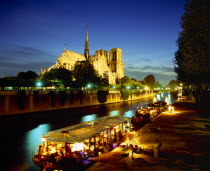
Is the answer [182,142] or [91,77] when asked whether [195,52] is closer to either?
[182,142]

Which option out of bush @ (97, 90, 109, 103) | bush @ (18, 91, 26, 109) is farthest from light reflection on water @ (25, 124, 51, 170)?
bush @ (97, 90, 109, 103)

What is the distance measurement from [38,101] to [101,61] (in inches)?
3611

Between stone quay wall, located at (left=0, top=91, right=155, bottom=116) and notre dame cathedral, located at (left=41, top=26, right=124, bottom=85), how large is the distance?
146ft

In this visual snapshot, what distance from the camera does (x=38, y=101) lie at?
4312 centimetres

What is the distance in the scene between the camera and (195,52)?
2427cm

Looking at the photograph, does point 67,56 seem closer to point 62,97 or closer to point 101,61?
point 101,61

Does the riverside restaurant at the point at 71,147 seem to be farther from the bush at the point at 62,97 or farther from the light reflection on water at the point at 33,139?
the bush at the point at 62,97

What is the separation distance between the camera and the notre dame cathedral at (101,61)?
112 m

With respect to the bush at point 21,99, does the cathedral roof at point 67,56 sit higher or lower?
higher

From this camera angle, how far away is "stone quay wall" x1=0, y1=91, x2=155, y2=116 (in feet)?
120

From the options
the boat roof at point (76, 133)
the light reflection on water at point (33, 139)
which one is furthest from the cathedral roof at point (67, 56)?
the boat roof at point (76, 133)

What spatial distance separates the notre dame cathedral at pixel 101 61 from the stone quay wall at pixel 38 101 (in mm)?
44379

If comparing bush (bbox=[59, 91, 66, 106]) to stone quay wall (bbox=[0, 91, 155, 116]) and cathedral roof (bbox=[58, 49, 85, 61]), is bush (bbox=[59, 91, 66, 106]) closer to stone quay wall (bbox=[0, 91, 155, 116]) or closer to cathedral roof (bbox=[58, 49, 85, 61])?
stone quay wall (bbox=[0, 91, 155, 116])

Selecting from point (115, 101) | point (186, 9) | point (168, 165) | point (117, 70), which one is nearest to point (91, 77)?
point (115, 101)
